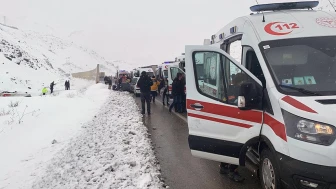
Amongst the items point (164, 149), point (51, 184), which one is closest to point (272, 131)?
point (51, 184)

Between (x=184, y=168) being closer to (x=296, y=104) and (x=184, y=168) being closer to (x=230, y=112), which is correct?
(x=230, y=112)

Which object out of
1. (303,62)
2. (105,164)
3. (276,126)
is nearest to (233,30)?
(303,62)

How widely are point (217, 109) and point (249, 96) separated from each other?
655mm

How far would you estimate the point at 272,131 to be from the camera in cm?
377

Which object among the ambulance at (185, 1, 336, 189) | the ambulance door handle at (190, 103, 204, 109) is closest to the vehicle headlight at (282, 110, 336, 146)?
the ambulance at (185, 1, 336, 189)

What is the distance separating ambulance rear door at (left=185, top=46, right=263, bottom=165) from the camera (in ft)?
14.0

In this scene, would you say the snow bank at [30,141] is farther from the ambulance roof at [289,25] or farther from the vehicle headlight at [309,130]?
the ambulance roof at [289,25]

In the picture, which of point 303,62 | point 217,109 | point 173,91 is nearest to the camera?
point 303,62

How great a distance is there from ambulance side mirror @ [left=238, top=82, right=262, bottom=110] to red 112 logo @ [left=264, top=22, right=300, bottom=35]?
0.95m

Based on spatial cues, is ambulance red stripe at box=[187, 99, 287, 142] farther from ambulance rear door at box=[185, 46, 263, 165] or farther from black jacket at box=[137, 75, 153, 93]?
black jacket at box=[137, 75, 153, 93]

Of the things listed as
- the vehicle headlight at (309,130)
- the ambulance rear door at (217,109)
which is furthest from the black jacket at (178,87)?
the vehicle headlight at (309,130)

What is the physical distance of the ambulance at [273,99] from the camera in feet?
10.7

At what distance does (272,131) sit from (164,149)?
12.5 ft

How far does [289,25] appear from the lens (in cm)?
452
